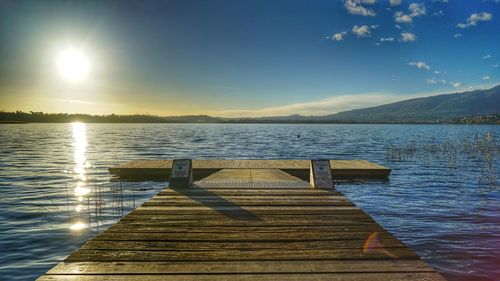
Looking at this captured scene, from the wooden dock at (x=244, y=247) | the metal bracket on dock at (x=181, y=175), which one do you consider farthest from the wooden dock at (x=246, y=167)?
the wooden dock at (x=244, y=247)

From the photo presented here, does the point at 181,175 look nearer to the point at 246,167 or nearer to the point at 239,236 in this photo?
the point at 239,236

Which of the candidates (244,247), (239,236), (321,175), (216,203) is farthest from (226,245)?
(321,175)

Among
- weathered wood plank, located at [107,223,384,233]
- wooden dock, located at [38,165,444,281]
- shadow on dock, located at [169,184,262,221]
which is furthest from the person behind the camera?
shadow on dock, located at [169,184,262,221]

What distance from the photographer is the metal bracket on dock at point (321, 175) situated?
988cm

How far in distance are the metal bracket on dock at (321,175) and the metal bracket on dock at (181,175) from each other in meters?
3.49

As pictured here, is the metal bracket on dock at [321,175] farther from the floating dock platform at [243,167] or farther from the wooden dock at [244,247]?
the floating dock platform at [243,167]

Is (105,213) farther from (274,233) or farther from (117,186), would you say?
(274,233)

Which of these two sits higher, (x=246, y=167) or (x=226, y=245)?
(x=226, y=245)

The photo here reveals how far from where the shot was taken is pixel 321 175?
10.0 meters

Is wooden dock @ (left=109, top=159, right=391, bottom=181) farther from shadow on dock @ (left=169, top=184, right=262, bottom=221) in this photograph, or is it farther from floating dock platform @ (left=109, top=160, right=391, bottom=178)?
shadow on dock @ (left=169, top=184, right=262, bottom=221)

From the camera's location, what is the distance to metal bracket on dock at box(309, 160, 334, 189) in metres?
9.88

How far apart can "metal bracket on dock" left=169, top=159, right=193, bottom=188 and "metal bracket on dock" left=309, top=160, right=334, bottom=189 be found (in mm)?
3485

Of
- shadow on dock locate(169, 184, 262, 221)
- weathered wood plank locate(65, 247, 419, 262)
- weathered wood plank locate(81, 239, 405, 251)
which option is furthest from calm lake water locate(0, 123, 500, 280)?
weathered wood plank locate(65, 247, 419, 262)

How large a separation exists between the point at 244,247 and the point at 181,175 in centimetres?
529
